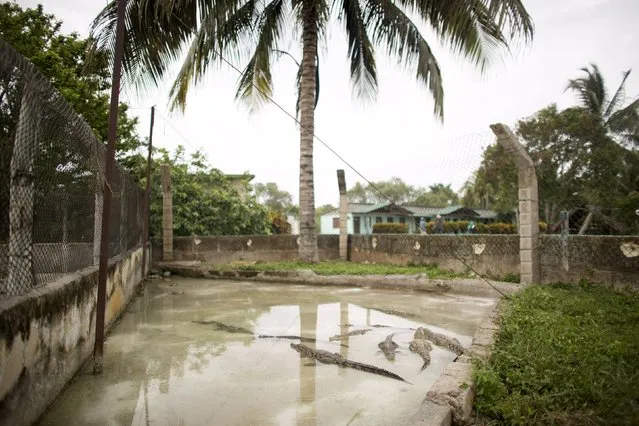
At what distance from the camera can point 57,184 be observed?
3.16m

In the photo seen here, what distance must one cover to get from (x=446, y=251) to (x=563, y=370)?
6175 mm

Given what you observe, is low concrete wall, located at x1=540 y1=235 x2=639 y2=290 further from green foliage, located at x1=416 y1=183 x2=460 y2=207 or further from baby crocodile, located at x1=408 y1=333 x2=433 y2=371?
green foliage, located at x1=416 y1=183 x2=460 y2=207

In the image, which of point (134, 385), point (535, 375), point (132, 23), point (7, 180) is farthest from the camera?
point (132, 23)

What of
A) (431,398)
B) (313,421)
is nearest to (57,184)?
(313,421)

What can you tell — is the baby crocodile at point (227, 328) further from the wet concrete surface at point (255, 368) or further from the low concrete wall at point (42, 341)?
the low concrete wall at point (42, 341)

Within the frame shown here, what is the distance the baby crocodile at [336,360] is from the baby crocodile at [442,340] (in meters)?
0.92

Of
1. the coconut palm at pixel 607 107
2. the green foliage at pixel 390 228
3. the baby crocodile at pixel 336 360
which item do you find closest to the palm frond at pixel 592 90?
the coconut palm at pixel 607 107

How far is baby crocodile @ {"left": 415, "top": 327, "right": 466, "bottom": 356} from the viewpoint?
3.95 metres

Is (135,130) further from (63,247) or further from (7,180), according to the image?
(7,180)

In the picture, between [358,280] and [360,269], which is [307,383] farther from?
[360,269]

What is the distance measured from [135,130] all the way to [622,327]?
540 inches

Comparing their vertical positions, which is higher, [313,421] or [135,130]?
[135,130]

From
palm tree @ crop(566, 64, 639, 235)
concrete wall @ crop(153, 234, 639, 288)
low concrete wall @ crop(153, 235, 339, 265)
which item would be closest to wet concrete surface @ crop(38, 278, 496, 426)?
concrete wall @ crop(153, 234, 639, 288)

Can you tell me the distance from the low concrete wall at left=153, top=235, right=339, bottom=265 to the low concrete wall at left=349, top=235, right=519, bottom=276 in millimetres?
856
